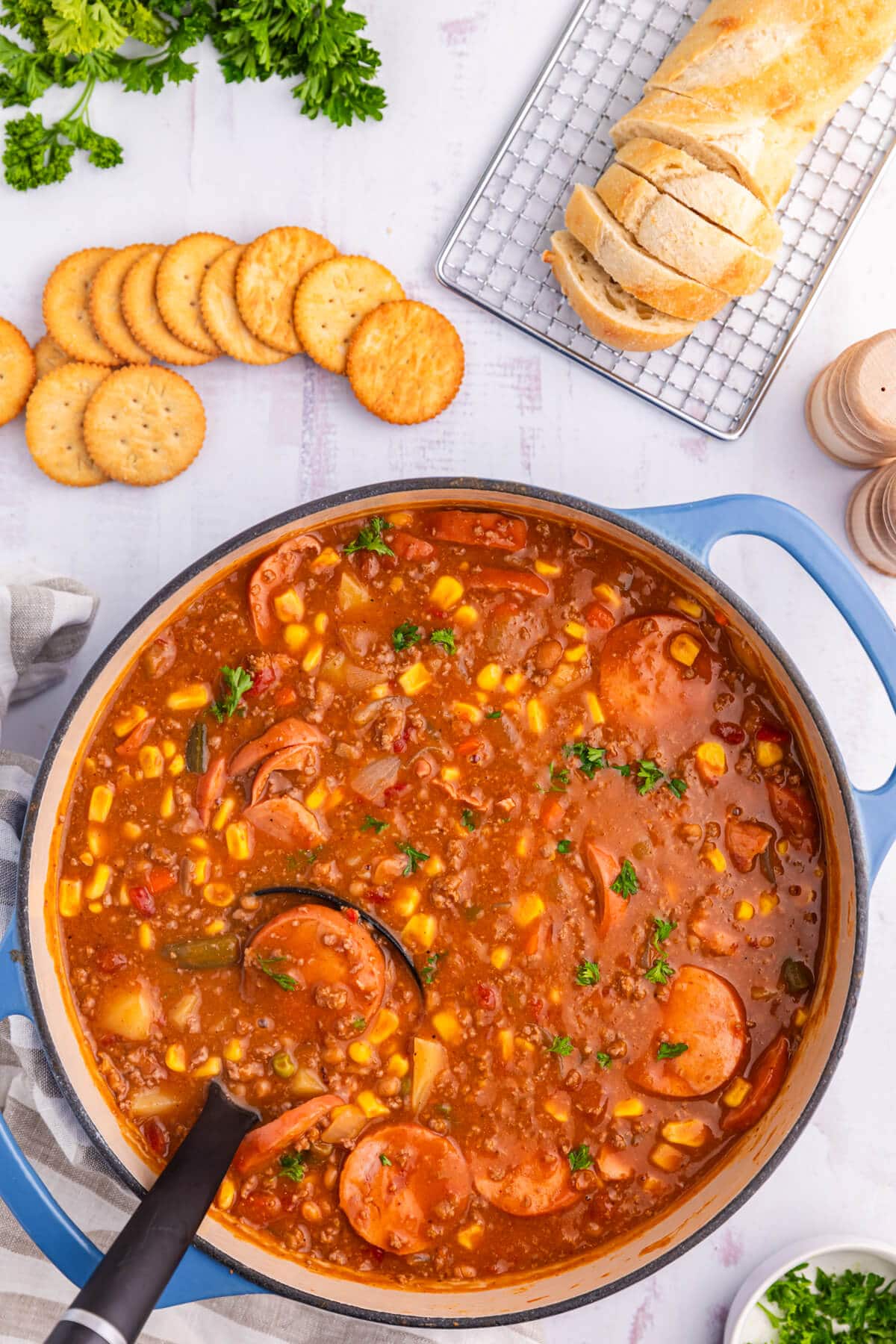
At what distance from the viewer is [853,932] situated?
11.6 ft

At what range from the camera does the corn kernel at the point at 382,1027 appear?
367 cm

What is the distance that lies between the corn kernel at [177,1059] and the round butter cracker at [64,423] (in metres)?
2.08

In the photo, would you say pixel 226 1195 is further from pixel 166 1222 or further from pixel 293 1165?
pixel 166 1222

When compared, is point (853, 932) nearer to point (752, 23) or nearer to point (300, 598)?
point (300, 598)

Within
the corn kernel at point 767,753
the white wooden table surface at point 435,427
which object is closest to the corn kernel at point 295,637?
the white wooden table surface at point 435,427

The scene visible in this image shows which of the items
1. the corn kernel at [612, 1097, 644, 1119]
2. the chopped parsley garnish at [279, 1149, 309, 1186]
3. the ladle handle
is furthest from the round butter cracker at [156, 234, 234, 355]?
the corn kernel at [612, 1097, 644, 1119]

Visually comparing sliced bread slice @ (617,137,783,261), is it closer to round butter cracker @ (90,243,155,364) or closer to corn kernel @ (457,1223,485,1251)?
round butter cracker @ (90,243,155,364)

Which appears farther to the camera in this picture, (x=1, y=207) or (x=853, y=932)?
(x=1, y=207)

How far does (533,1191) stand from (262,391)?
3098 mm

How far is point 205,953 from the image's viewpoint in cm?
362

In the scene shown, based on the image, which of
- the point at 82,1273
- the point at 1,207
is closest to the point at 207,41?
the point at 1,207

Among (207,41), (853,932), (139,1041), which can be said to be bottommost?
(139,1041)

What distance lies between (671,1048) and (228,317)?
311cm

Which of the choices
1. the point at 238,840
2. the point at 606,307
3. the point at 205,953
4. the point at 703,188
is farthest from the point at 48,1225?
the point at 703,188
